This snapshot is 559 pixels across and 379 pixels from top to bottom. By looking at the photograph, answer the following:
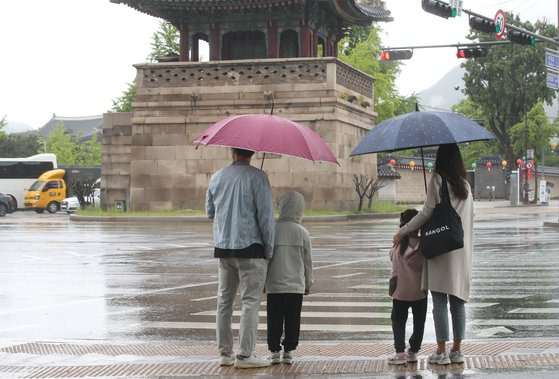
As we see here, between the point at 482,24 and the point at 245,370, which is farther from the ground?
the point at 482,24

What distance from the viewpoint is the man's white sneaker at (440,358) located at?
302 inches

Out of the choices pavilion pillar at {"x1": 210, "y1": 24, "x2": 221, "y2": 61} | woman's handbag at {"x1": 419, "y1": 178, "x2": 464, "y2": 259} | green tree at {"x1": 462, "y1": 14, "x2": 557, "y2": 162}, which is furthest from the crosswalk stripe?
green tree at {"x1": 462, "y1": 14, "x2": 557, "y2": 162}

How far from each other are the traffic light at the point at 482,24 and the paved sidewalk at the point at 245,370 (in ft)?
68.1

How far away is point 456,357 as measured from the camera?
7734 mm

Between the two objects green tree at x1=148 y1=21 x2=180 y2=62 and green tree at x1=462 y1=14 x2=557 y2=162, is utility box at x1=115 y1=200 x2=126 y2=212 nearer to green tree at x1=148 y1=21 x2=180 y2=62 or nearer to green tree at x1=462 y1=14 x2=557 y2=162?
green tree at x1=148 y1=21 x2=180 y2=62

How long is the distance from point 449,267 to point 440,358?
74 cm

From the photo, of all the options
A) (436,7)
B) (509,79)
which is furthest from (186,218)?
(509,79)

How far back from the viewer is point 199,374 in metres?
7.64

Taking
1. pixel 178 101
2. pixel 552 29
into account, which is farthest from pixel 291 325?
pixel 552 29

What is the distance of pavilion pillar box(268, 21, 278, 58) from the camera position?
42438 mm

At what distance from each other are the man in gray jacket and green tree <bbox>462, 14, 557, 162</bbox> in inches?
2977

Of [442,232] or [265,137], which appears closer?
[442,232]

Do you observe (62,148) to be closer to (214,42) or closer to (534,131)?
(534,131)

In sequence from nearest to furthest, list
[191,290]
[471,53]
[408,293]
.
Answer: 1. [408,293]
2. [191,290]
3. [471,53]
